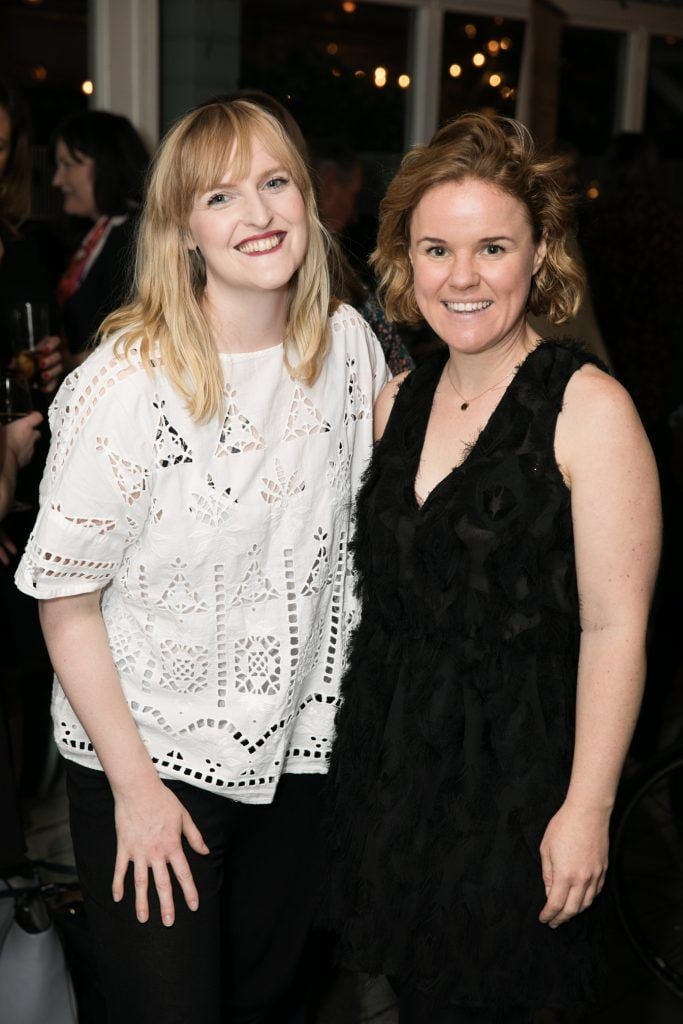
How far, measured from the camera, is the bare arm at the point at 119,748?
158 centimetres

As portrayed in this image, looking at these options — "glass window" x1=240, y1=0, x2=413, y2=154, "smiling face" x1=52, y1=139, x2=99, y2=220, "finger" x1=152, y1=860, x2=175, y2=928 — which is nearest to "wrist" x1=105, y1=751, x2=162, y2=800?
"finger" x1=152, y1=860, x2=175, y2=928

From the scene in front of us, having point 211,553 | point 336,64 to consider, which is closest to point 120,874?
point 211,553

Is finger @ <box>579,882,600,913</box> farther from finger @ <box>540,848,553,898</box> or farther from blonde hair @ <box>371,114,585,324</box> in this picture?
blonde hair @ <box>371,114,585,324</box>

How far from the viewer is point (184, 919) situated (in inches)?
64.1

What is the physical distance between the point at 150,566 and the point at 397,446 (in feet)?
1.29

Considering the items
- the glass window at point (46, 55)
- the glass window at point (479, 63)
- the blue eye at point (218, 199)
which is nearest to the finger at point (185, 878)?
the blue eye at point (218, 199)

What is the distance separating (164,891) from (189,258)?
0.88 m

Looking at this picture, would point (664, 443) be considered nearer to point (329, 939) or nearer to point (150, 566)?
point (329, 939)

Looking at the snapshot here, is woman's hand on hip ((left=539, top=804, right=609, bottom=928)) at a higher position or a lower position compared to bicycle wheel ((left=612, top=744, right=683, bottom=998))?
higher

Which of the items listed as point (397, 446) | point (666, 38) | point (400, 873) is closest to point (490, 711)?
point (400, 873)

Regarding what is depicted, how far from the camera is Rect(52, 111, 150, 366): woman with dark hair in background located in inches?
149

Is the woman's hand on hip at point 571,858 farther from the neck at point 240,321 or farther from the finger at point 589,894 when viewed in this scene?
the neck at point 240,321

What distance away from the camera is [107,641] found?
1611 mm

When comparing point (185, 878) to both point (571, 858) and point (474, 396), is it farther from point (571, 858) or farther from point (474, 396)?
point (474, 396)
